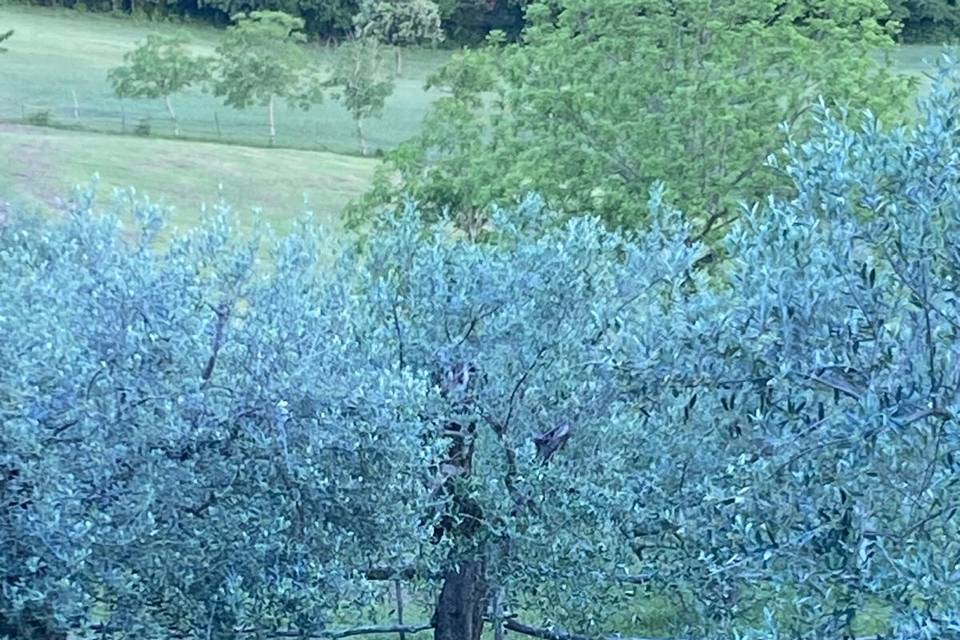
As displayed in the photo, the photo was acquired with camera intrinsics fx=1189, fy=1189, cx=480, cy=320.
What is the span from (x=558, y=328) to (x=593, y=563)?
1695 millimetres

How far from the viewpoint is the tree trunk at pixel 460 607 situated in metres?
9.28

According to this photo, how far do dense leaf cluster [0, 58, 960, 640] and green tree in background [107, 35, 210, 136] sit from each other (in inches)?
1486

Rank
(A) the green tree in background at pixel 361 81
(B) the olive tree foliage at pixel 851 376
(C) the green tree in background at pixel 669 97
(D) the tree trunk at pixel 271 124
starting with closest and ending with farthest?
1. (B) the olive tree foliage at pixel 851 376
2. (C) the green tree in background at pixel 669 97
3. (A) the green tree in background at pixel 361 81
4. (D) the tree trunk at pixel 271 124

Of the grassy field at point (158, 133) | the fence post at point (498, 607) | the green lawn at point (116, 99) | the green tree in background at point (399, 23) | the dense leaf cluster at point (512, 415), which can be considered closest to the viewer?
the dense leaf cluster at point (512, 415)

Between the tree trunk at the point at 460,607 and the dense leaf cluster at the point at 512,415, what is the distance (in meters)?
0.43

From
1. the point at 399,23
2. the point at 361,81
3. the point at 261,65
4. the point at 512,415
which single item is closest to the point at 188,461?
the point at 512,415

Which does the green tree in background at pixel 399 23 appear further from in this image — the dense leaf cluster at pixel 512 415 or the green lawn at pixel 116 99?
the dense leaf cluster at pixel 512 415

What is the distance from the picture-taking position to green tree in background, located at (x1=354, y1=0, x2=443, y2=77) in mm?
48750

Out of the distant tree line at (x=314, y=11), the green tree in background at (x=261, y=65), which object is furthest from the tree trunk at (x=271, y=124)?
the distant tree line at (x=314, y=11)

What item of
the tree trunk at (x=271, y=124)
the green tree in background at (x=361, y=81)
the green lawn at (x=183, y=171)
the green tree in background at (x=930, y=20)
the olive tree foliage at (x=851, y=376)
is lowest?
the green lawn at (x=183, y=171)

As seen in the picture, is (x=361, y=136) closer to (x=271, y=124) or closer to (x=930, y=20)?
(x=271, y=124)

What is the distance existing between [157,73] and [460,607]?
40243 millimetres

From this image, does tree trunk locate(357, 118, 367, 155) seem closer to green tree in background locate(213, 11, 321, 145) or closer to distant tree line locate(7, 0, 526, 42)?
green tree in background locate(213, 11, 321, 145)

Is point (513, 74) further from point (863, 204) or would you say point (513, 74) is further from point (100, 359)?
point (863, 204)
